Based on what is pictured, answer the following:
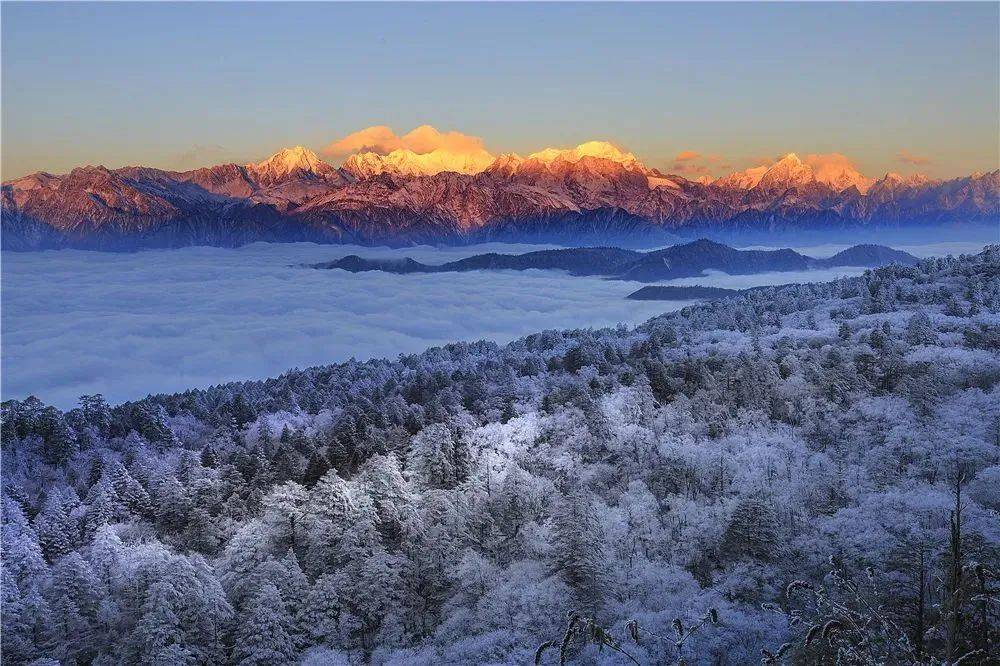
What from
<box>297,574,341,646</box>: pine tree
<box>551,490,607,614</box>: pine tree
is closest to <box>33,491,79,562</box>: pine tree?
<box>297,574,341,646</box>: pine tree

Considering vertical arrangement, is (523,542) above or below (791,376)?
below

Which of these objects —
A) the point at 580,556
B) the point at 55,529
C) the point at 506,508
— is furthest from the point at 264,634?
the point at 506,508

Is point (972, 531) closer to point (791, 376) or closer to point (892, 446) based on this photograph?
point (892, 446)

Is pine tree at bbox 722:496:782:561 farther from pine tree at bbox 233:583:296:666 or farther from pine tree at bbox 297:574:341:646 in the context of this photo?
pine tree at bbox 233:583:296:666

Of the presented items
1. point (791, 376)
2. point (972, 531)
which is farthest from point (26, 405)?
point (972, 531)

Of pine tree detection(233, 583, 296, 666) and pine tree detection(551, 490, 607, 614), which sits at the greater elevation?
pine tree detection(551, 490, 607, 614)

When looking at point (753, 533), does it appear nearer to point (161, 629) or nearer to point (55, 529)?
point (161, 629)

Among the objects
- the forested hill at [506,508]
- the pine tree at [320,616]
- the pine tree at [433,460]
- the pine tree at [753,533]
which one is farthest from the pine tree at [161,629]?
the pine tree at [753,533]

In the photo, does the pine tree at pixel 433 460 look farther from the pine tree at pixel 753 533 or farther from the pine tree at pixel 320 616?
the pine tree at pixel 753 533
